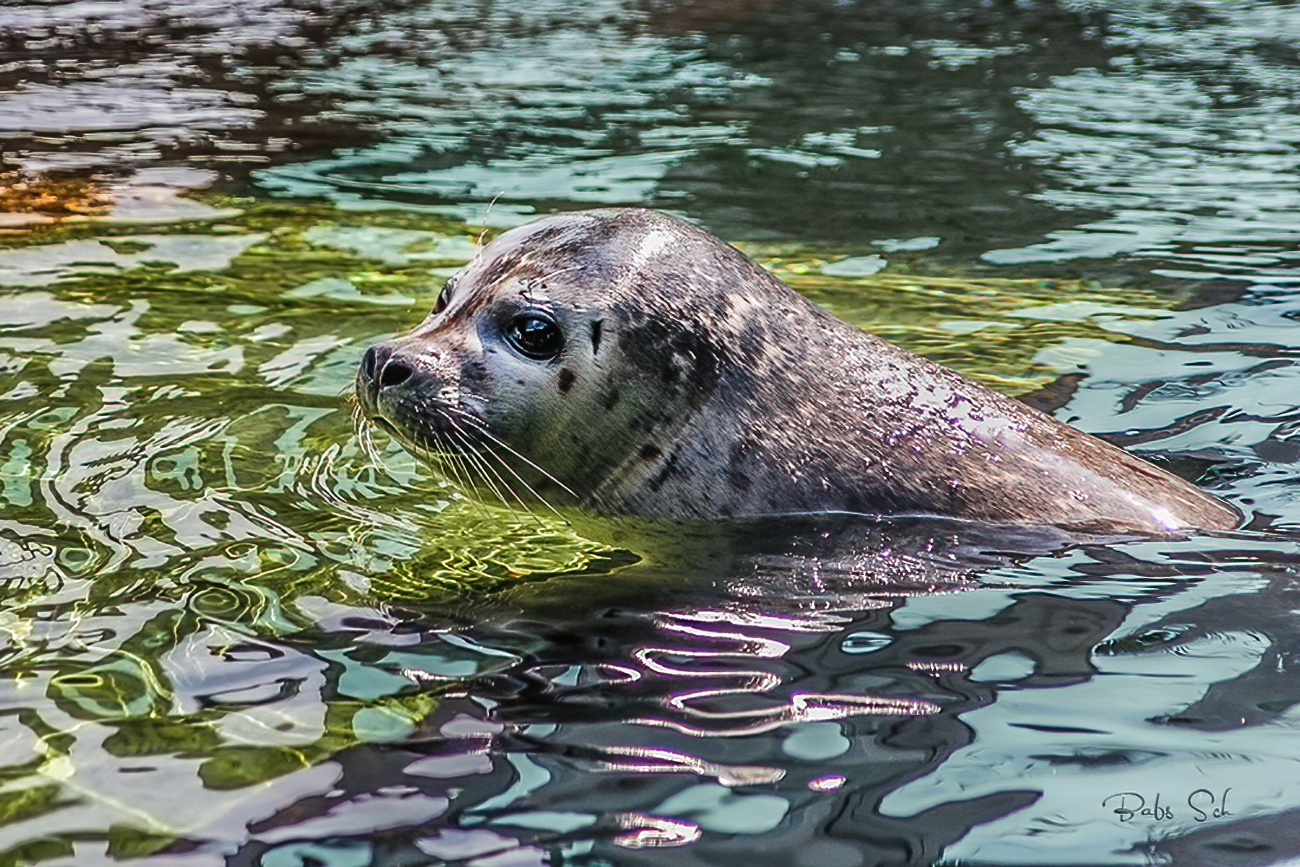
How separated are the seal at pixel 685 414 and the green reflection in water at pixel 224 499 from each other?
340 mm

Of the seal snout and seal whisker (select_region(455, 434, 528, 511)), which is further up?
the seal snout

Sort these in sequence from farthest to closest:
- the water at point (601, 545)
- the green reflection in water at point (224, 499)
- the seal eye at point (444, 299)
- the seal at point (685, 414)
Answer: the seal eye at point (444, 299) < the seal at point (685, 414) < the green reflection in water at point (224, 499) < the water at point (601, 545)

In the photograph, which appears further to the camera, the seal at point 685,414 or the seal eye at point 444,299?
the seal eye at point 444,299

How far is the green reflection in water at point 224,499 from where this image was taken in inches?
135

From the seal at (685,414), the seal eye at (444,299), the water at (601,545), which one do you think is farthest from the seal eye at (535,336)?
the water at (601,545)

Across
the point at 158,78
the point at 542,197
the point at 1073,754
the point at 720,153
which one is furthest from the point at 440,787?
the point at 158,78

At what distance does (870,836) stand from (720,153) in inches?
291

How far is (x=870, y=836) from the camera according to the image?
9.96 feet

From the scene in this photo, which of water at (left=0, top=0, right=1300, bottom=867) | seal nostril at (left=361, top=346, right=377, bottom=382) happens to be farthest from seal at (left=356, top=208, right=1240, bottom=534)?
water at (left=0, top=0, right=1300, bottom=867)

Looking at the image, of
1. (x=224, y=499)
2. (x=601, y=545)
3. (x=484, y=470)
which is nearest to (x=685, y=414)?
(x=601, y=545)

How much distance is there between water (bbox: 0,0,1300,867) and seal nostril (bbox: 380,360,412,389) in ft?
1.65

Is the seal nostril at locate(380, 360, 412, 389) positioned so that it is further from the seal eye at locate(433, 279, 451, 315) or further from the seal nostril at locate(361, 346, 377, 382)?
the seal eye at locate(433, 279, 451, 315)

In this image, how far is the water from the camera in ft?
10.4

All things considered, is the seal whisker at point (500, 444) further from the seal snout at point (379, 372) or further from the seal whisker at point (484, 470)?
the seal snout at point (379, 372)
